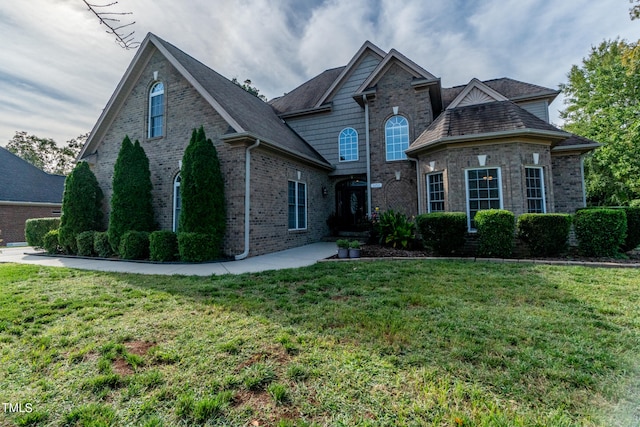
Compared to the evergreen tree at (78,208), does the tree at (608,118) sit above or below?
above

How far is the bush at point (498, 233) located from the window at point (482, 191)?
5.01 feet

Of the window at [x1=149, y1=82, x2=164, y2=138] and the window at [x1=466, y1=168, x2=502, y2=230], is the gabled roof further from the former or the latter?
the window at [x1=466, y1=168, x2=502, y2=230]

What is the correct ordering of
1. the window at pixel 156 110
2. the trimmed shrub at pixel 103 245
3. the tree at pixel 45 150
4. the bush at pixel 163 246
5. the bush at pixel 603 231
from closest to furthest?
the bush at pixel 603 231 < the bush at pixel 163 246 < the trimmed shrub at pixel 103 245 < the window at pixel 156 110 < the tree at pixel 45 150

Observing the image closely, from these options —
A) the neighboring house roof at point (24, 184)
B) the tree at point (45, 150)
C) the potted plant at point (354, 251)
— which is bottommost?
the potted plant at point (354, 251)

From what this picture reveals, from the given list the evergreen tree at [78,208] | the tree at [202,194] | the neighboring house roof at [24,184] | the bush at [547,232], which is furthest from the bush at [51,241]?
the bush at [547,232]

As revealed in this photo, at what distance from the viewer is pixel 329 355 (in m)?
2.64

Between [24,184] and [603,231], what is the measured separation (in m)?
28.6

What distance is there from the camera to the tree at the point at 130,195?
923 centimetres

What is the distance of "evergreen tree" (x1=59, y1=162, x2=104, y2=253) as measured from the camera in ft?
33.3

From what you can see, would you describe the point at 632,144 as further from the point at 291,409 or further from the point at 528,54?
the point at 291,409

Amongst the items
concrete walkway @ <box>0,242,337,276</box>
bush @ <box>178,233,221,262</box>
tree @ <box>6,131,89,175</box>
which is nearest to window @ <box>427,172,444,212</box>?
concrete walkway @ <box>0,242,337,276</box>

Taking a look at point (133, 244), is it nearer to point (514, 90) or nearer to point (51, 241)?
point (51, 241)

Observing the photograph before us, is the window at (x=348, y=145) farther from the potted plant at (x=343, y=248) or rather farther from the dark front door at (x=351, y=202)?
the potted plant at (x=343, y=248)

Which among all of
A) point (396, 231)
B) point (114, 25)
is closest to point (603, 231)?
point (396, 231)
